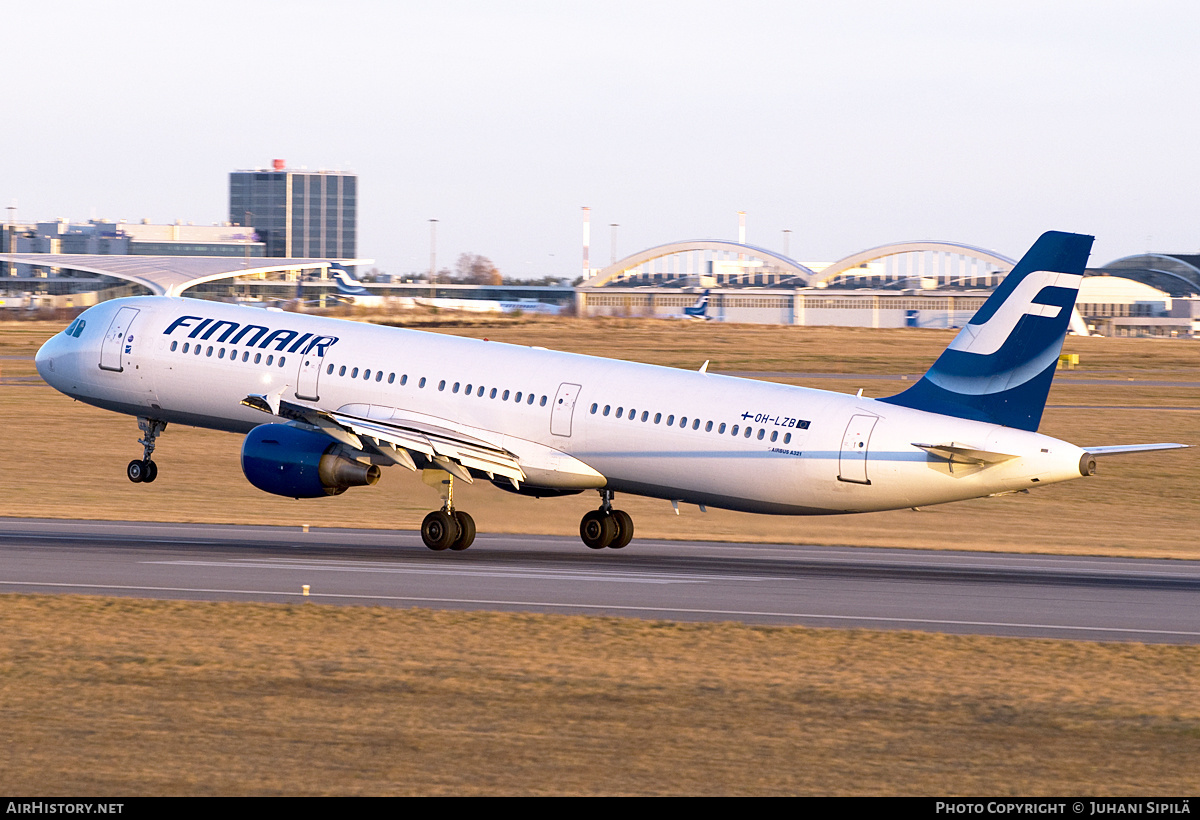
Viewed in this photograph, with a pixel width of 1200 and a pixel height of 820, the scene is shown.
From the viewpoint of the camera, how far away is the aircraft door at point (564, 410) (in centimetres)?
3359

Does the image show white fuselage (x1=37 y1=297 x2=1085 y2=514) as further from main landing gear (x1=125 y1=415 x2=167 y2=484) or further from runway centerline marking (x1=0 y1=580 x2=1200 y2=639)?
runway centerline marking (x1=0 y1=580 x2=1200 y2=639)

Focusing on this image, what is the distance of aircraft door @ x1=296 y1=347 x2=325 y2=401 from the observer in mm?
35531

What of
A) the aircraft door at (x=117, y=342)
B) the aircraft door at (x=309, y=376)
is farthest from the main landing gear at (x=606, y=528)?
the aircraft door at (x=117, y=342)

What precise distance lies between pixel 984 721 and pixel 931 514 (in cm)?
2909

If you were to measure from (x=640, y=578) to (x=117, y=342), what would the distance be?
1702 centimetres

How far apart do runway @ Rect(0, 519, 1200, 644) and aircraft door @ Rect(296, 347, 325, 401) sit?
346 centimetres

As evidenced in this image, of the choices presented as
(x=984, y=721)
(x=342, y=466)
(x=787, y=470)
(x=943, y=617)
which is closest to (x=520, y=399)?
(x=342, y=466)

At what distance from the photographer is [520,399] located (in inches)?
1347

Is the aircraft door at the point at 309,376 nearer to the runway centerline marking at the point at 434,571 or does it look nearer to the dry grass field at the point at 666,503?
the dry grass field at the point at 666,503

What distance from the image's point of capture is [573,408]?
3356 cm

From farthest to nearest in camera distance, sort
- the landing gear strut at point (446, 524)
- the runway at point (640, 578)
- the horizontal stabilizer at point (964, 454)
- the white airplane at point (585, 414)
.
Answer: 1. the landing gear strut at point (446, 524)
2. the white airplane at point (585, 414)
3. the horizontal stabilizer at point (964, 454)
4. the runway at point (640, 578)

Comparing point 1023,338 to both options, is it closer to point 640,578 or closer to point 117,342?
point 640,578

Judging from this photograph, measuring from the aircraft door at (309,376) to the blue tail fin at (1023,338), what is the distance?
48.2 feet
